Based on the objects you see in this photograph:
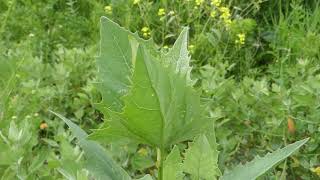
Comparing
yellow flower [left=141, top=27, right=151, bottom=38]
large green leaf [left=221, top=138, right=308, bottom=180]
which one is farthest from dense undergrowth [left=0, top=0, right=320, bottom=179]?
large green leaf [left=221, top=138, right=308, bottom=180]

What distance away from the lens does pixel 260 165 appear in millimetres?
758

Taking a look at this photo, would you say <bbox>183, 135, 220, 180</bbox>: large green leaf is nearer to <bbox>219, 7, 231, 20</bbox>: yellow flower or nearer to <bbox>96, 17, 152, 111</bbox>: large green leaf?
<bbox>96, 17, 152, 111</bbox>: large green leaf

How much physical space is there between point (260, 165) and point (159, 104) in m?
0.16

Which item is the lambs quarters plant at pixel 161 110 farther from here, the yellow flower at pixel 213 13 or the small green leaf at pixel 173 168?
the yellow flower at pixel 213 13

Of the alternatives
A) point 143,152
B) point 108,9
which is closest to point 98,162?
point 143,152

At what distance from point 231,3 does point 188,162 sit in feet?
11.6

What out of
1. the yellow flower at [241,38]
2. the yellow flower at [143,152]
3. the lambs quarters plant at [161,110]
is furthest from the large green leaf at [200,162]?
the yellow flower at [241,38]

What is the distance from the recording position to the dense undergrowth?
1.80 metres

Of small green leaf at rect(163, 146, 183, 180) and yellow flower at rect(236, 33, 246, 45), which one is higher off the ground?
small green leaf at rect(163, 146, 183, 180)

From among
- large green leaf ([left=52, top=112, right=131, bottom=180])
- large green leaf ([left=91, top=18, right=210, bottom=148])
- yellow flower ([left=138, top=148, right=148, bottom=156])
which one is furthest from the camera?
yellow flower ([left=138, top=148, right=148, bottom=156])

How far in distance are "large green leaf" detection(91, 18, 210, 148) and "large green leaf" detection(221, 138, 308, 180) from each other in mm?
74

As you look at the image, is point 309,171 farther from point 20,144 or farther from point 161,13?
point 161,13

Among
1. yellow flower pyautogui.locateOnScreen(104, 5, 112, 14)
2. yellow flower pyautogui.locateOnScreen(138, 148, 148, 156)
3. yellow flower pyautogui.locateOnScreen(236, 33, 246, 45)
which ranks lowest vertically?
yellow flower pyautogui.locateOnScreen(138, 148, 148, 156)

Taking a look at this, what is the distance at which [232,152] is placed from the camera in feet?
7.93
